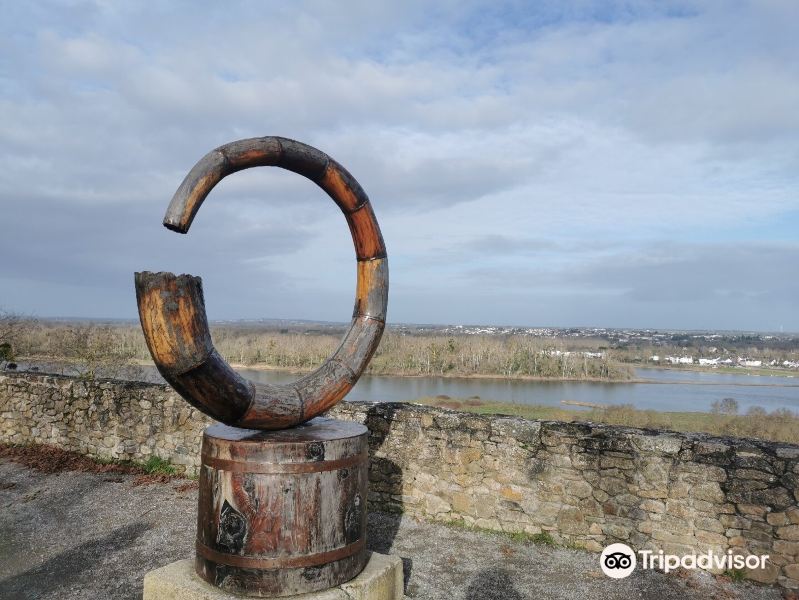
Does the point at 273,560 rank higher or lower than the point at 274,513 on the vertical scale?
lower

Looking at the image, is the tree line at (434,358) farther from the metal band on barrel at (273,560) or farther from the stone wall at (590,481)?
the metal band on barrel at (273,560)

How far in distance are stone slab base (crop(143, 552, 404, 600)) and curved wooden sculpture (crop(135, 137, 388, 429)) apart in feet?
2.91

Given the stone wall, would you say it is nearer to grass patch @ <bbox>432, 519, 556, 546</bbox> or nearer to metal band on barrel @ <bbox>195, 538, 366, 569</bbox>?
grass patch @ <bbox>432, 519, 556, 546</bbox>

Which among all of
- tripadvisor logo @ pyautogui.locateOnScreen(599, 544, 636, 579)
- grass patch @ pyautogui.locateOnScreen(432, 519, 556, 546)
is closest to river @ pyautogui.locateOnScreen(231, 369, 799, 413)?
grass patch @ pyautogui.locateOnScreen(432, 519, 556, 546)

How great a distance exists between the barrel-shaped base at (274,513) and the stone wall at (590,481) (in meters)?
2.93

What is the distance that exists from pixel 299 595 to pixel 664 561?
3.50 meters

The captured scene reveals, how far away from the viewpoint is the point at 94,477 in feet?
25.2

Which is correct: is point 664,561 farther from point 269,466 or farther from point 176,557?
point 176,557

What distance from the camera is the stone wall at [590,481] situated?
4871mm

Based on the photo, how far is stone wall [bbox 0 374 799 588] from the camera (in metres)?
4.87

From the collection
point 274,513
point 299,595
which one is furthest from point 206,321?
point 299,595

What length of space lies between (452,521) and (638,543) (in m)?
1.76

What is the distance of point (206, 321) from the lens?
3.05m

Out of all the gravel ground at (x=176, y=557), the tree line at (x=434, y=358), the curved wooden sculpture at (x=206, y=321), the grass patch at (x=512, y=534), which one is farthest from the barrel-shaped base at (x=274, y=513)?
the tree line at (x=434, y=358)
